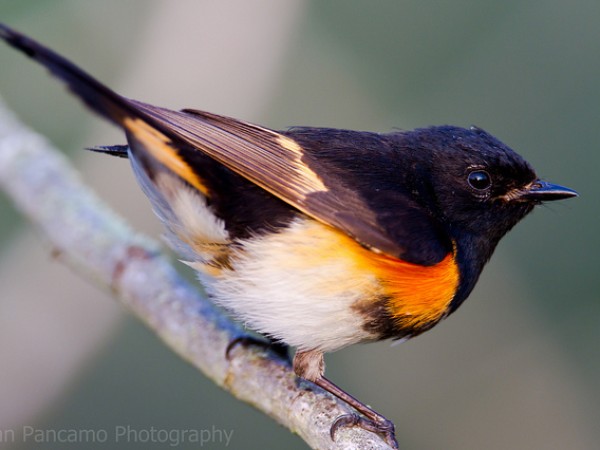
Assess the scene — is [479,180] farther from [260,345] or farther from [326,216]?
[260,345]

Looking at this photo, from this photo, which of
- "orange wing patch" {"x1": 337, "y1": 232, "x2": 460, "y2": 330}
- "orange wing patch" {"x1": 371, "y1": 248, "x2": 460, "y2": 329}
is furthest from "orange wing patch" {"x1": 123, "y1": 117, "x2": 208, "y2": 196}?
"orange wing patch" {"x1": 371, "y1": 248, "x2": 460, "y2": 329}

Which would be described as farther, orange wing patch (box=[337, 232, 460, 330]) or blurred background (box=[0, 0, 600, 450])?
blurred background (box=[0, 0, 600, 450])

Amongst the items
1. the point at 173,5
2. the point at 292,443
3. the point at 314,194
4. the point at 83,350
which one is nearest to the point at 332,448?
the point at 314,194

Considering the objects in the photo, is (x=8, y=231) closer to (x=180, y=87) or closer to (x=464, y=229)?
(x=180, y=87)

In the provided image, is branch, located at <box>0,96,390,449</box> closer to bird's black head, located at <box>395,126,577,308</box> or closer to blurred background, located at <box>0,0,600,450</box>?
blurred background, located at <box>0,0,600,450</box>

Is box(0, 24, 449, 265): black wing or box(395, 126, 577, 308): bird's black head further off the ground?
box(395, 126, 577, 308): bird's black head

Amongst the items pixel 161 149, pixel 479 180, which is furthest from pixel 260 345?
pixel 479 180
